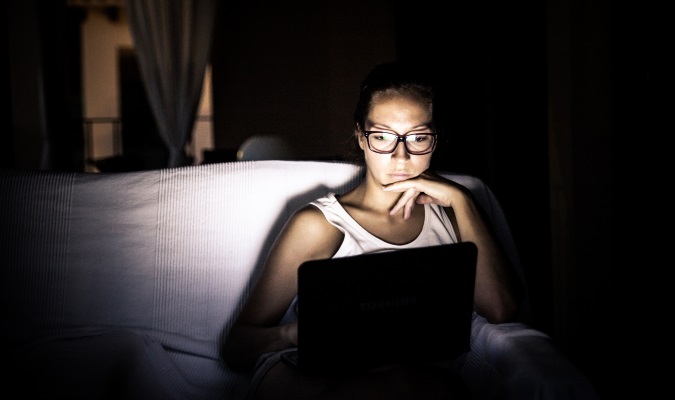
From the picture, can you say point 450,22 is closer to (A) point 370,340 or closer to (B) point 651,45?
(B) point 651,45

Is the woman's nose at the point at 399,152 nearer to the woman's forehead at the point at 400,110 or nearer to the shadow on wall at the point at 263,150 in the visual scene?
the woman's forehead at the point at 400,110

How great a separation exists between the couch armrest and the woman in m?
0.09

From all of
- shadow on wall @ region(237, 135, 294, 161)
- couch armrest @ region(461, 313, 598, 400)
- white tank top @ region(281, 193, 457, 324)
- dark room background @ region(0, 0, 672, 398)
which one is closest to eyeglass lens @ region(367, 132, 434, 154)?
white tank top @ region(281, 193, 457, 324)

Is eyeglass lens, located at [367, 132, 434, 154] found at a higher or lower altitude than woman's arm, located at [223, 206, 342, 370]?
higher

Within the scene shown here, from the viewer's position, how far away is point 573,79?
260 centimetres

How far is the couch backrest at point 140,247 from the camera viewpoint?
1.76 m

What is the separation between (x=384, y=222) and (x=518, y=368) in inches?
22.0

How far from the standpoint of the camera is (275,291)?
1.60 meters

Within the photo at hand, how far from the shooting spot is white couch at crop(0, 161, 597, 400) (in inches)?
68.0

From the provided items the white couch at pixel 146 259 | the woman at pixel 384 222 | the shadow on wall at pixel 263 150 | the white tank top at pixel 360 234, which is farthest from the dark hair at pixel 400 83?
the shadow on wall at pixel 263 150

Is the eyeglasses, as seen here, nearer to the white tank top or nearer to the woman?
the woman

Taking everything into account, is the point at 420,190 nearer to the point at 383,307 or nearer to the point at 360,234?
the point at 360,234

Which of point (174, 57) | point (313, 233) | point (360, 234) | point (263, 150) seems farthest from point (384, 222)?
point (174, 57)

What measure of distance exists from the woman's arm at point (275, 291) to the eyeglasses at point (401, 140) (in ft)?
0.80
